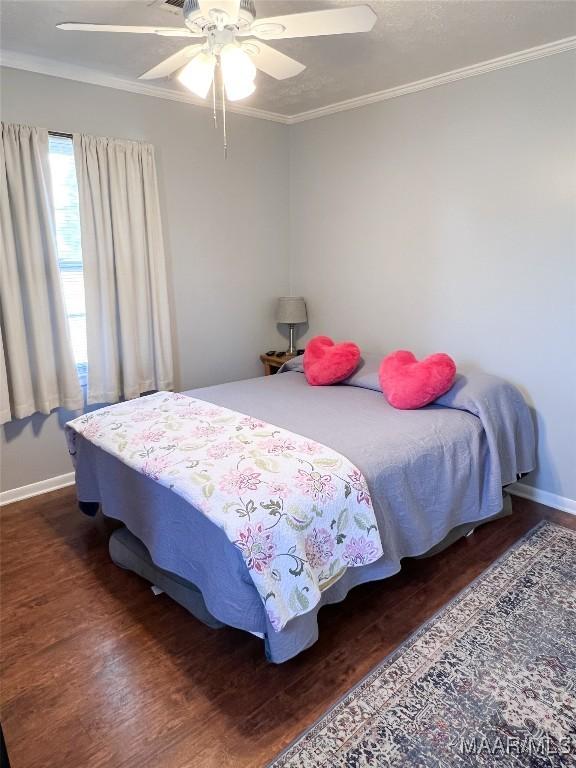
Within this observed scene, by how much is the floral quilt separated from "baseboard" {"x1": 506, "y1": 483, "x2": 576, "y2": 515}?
1618mm

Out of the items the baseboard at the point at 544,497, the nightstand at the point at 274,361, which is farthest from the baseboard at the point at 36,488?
the baseboard at the point at 544,497

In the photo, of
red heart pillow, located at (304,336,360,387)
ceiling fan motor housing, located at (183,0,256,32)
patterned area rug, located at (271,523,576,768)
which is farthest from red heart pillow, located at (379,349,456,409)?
ceiling fan motor housing, located at (183,0,256,32)

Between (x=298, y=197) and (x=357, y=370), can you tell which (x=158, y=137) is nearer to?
(x=298, y=197)

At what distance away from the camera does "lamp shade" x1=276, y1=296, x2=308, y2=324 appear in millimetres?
3984

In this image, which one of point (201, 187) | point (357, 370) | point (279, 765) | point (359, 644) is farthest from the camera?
point (201, 187)

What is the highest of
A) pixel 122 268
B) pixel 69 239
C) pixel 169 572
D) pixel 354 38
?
pixel 354 38

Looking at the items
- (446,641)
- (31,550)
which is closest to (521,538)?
(446,641)

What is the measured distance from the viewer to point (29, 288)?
2844 millimetres

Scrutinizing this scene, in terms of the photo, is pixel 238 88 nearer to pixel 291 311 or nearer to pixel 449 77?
pixel 449 77

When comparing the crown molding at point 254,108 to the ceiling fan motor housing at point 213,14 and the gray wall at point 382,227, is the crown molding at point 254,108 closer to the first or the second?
the gray wall at point 382,227

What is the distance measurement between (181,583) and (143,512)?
339mm

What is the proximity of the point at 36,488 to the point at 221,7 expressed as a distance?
2802 mm

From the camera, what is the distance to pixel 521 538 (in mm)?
2633

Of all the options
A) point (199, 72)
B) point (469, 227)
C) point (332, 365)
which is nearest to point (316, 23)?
point (199, 72)
